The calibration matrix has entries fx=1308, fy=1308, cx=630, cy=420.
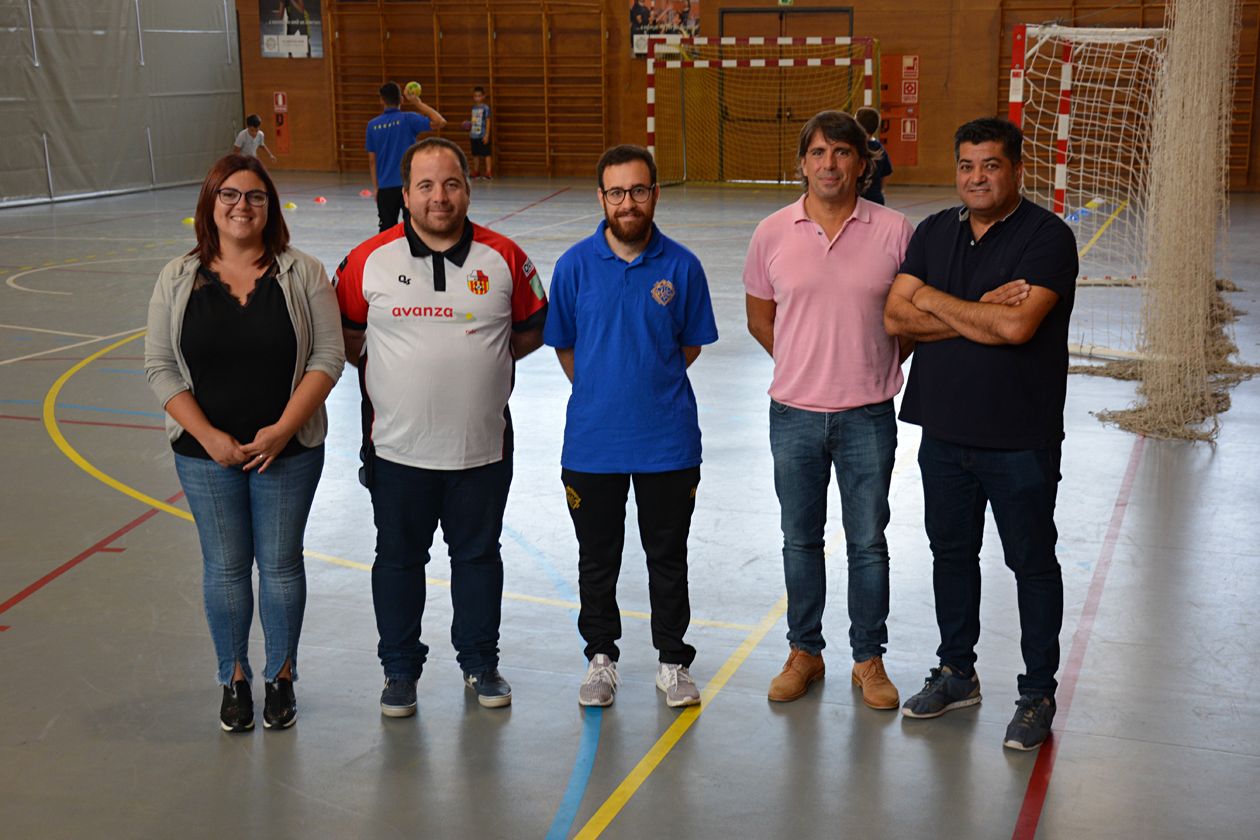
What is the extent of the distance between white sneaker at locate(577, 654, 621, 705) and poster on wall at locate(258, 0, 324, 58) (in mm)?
23744

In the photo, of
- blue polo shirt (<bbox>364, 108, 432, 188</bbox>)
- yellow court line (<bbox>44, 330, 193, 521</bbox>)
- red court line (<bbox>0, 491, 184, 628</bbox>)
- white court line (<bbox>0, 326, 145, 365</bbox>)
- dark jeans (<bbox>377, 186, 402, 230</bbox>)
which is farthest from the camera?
dark jeans (<bbox>377, 186, 402, 230</bbox>)

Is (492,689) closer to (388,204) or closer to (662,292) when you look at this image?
(662,292)

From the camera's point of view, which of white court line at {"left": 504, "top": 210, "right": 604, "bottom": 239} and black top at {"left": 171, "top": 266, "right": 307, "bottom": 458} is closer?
black top at {"left": 171, "top": 266, "right": 307, "bottom": 458}

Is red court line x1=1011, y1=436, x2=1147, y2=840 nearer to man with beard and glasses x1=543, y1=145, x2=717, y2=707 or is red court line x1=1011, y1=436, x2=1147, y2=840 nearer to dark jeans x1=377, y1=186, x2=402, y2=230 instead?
man with beard and glasses x1=543, y1=145, x2=717, y2=707

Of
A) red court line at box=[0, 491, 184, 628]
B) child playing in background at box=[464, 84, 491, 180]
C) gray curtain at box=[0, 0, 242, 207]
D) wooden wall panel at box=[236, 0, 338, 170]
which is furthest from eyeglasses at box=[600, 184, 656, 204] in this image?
wooden wall panel at box=[236, 0, 338, 170]

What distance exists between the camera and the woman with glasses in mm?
3848

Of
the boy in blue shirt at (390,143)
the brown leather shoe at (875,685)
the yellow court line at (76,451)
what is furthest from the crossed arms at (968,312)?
A: the boy in blue shirt at (390,143)

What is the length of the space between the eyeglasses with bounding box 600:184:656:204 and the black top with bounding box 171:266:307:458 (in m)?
1.02

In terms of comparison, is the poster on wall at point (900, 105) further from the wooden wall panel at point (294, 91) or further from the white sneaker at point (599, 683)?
the white sneaker at point (599, 683)

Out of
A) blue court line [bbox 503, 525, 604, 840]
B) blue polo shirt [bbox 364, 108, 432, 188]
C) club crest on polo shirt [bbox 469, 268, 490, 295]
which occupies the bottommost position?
blue court line [bbox 503, 525, 604, 840]

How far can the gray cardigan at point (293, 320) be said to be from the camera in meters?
3.85

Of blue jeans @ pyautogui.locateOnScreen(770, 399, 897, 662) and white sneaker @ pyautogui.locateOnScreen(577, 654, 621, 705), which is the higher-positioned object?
blue jeans @ pyautogui.locateOnScreen(770, 399, 897, 662)

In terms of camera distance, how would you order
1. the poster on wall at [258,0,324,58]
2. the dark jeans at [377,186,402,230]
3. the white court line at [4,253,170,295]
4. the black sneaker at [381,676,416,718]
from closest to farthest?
the black sneaker at [381,676,416,718] < the white court line at [4,253,170,295] < the dark jeans at [377,186,402,230] < the poster on wall at [258,0,324,58]

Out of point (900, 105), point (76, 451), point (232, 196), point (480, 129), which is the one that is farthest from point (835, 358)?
point (480, 129)
